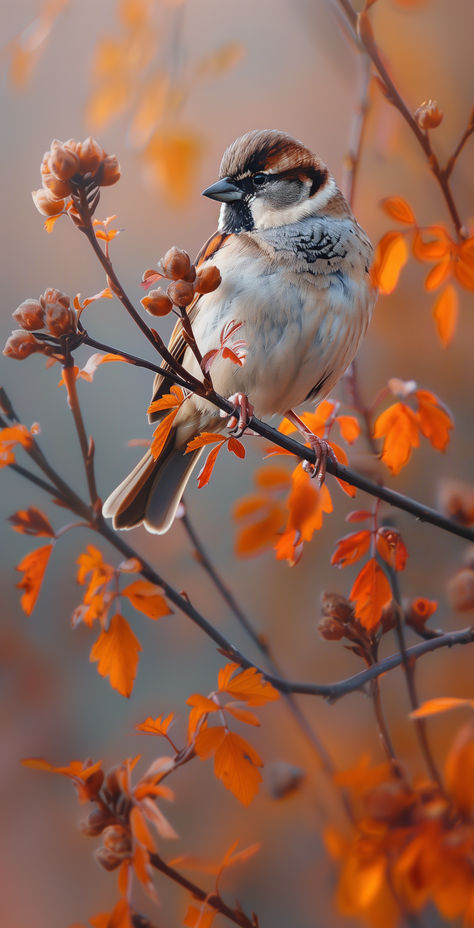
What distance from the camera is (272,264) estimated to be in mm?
1178

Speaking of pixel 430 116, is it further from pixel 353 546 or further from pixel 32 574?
pixel 32 574

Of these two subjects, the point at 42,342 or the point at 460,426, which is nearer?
the point at 42,342

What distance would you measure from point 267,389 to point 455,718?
0.54 m

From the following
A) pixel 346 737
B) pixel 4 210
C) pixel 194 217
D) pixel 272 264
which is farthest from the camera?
pixel 4 210

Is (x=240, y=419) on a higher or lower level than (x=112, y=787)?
higher

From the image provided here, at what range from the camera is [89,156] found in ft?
2.26

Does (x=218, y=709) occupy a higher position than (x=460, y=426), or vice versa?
(x=218, y=709)

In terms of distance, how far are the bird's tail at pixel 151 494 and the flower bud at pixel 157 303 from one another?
24.3 inches

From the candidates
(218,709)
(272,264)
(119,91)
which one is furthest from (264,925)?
(119,91)

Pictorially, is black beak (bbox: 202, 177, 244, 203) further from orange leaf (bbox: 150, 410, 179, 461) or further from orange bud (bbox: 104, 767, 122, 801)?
orange bud (bbox: 104, 767, 122, 801)

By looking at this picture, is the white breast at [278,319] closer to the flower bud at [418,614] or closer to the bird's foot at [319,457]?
the bird's foot at [319,457]

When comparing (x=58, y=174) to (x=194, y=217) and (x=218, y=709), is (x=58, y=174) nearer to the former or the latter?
(x=218, y=709)

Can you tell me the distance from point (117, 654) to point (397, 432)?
0.37 meters

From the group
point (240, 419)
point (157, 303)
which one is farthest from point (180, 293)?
point (240, 419)
